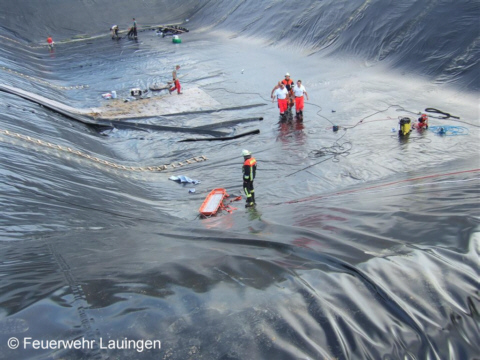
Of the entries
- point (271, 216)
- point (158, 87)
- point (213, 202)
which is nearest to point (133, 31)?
point (158, 87)

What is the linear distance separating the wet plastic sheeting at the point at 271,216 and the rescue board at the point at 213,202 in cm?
34

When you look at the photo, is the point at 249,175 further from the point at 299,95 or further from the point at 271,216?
the point at 299,95

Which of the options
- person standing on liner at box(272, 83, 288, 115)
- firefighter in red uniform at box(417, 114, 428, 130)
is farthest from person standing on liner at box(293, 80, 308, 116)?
firefighter in red uniform at box(417, 114, 428, 130)

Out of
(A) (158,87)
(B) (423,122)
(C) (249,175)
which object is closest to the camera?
(C) (249,175)

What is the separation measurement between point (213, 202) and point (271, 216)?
1697 mm

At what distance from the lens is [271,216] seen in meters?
6.25

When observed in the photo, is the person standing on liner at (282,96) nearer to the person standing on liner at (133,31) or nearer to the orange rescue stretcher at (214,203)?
the orange rescue stretcher at (214,203)

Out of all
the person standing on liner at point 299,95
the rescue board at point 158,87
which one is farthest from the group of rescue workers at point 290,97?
the rescue board at point 158,87

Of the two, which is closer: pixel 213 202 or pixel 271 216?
pixel 271 216

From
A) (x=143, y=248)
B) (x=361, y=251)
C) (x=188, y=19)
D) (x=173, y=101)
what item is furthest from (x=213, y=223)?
(x=188, y=19)

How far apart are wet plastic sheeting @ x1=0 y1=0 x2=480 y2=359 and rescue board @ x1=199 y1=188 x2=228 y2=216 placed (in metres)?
0.34

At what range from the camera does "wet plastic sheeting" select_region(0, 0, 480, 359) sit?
2.76 metres

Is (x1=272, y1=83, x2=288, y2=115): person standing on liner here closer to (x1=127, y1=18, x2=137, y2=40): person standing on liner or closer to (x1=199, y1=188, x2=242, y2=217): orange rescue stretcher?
(x1=199, y1=188, x2=242, y2=217): orange rescue stretcher

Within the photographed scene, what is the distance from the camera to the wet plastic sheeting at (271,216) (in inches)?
109
